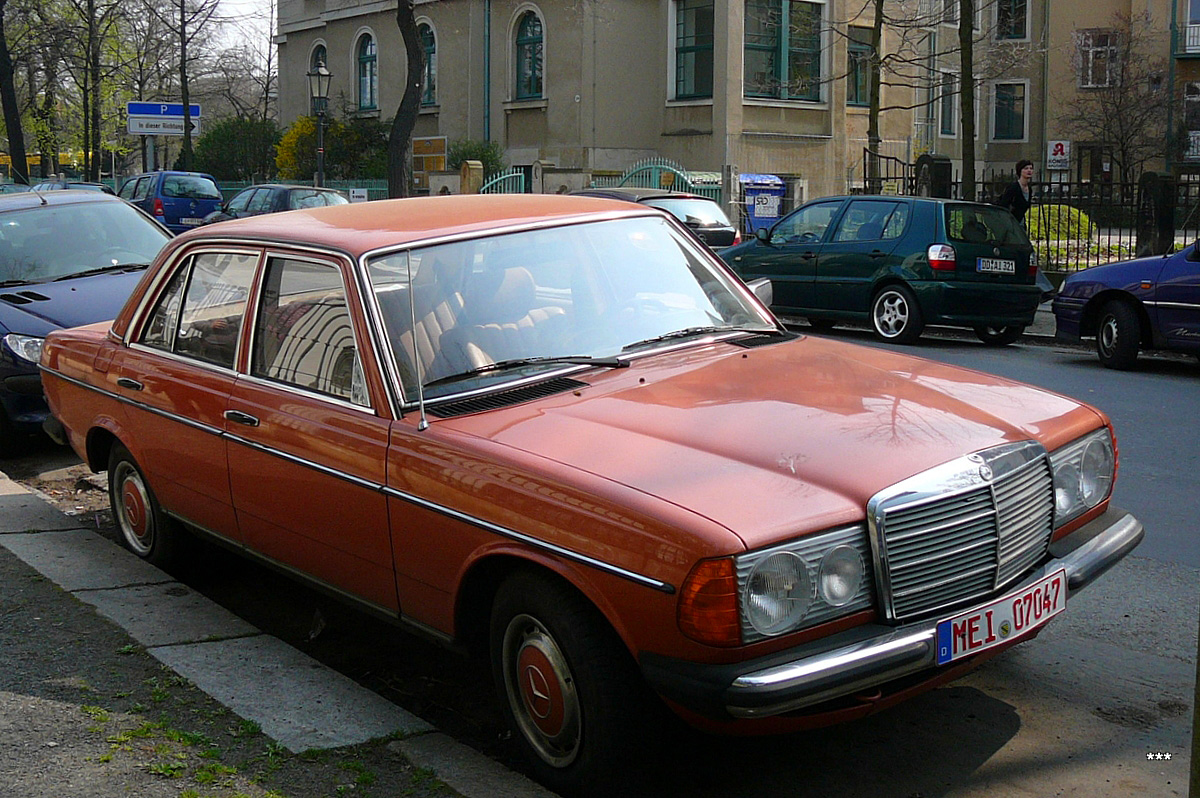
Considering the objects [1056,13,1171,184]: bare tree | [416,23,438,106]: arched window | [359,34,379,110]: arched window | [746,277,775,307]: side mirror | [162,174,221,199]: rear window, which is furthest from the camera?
[1056,13,1171,184]: bare tree

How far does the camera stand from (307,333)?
4.81m

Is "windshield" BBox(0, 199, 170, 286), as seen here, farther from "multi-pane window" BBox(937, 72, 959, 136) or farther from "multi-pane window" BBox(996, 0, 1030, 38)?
"multi-pane window" BBox(996, 0, 1030, 38)

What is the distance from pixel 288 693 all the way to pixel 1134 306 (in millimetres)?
9814

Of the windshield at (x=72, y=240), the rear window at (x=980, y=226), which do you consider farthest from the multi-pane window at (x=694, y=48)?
the windshield at (x=72, y=240)

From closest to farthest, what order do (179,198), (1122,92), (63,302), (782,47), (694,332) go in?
(694,332) → (63,302) → (179,198) → (782,47) → (1122,92)

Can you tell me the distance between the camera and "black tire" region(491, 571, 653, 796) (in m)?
3.50

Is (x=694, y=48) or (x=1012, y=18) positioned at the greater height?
(x=1012, y=18)

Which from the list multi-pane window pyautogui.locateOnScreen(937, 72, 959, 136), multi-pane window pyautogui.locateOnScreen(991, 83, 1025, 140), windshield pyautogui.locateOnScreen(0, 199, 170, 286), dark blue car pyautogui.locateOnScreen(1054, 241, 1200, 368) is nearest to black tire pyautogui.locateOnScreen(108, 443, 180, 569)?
windshield pyautogui.locateOnScreen(0, 199, 170, 286)

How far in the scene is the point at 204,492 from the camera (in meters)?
5.35

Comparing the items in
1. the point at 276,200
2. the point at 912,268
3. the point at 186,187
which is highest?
the point at 186,187

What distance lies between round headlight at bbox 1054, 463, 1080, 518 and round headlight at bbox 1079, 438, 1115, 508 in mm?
51

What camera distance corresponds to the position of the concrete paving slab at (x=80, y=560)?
5.86 m

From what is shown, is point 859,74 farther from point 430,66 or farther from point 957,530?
point 957,530

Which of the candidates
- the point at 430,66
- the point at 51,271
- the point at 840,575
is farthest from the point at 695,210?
the point at 430,66
